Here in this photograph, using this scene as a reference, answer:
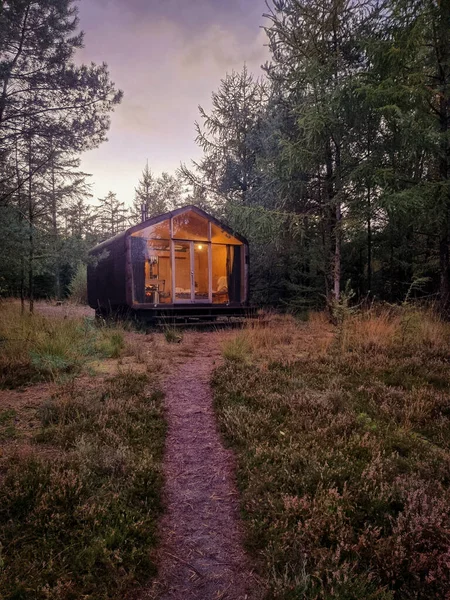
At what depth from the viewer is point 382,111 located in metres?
8.95

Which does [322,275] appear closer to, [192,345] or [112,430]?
[192,345]

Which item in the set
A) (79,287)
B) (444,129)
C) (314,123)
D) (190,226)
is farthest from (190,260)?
(79,287)

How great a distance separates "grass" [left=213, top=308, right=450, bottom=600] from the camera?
2064 mm

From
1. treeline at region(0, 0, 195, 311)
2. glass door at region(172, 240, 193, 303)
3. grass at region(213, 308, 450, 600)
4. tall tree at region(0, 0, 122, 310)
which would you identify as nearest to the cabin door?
glass door at region(172, 240, 193, 303)

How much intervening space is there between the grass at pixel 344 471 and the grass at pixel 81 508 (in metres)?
0.88

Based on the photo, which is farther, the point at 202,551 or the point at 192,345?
the point at 192,345

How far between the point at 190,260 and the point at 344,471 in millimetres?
11734

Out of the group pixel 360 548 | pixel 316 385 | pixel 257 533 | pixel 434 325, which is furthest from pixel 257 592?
pixel 434 325

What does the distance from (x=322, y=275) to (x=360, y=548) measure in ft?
45.3

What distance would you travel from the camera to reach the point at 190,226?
13.8 m

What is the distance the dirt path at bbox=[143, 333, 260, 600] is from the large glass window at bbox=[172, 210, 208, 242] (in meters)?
9.75

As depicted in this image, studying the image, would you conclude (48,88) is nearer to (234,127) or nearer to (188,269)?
(188,269)

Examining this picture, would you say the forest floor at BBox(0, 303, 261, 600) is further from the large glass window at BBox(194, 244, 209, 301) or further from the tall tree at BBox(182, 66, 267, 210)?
the tall tree at BBox(182, 66, 267, 210)

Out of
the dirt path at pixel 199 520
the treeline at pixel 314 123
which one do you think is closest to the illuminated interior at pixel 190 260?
the treeline at pixel 314 123
